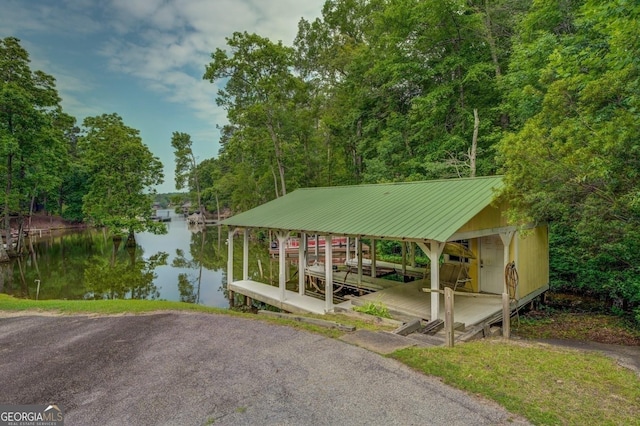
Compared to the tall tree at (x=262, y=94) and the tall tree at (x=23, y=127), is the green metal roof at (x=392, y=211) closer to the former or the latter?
the tall tree at (x=262, y=94)

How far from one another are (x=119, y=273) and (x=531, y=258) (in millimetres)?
20661

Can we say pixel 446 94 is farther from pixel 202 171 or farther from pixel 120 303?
pixel 202 171

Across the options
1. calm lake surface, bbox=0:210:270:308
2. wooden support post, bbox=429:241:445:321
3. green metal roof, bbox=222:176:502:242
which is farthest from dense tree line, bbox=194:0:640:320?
calm lake surface, bbox=0:210:270:308

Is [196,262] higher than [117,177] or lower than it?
lower

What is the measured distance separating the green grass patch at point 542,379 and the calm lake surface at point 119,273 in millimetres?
11481

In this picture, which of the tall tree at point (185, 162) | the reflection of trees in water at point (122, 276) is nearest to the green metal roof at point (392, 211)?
the reflection of trees in water at point (122, 276)

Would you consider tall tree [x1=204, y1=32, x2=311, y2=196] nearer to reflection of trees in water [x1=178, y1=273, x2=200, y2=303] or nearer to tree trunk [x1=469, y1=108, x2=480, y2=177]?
reflection of trees in water [x1=178, y1=273, x2=200, y2=303]

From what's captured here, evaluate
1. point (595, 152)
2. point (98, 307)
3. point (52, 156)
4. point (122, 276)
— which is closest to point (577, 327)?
point (595, 152)

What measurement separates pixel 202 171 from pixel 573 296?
55691 mm

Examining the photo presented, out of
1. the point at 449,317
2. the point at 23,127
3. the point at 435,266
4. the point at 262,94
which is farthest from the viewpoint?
the point at 262,94

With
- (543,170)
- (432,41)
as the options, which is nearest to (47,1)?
(432,41)

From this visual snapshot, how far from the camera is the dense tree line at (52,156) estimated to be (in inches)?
902

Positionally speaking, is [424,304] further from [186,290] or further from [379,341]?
[186,290]

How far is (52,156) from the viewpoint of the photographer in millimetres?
25438
